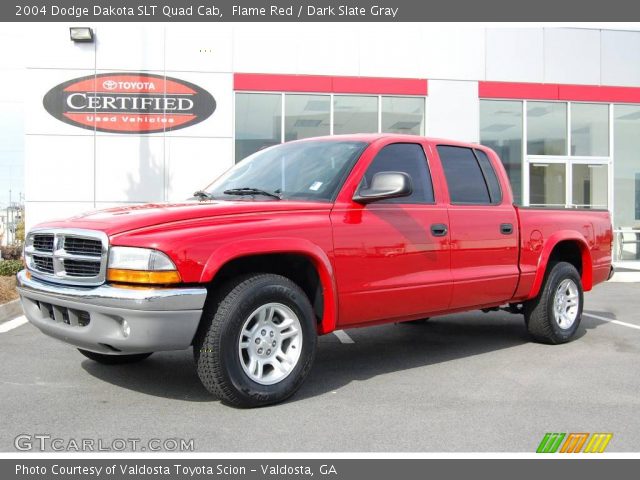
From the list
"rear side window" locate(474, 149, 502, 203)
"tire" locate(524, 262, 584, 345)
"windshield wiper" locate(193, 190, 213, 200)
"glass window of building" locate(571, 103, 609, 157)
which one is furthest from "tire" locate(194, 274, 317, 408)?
"glass window of building" locate(571, 103, 609, 157)

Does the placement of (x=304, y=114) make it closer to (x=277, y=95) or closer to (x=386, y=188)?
(x=277, y=95)

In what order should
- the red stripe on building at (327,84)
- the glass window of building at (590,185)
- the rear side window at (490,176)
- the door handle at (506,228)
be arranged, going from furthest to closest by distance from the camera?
the glass window of building at (590,185) → the red stripe on building at (327,84) → the rear side window at (490,176) → the door handle at (506,228)

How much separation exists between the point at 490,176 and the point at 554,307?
4.92ft

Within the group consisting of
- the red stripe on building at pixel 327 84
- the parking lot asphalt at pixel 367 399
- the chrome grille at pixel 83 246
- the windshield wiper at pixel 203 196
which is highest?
the red stripe on building at pixel 327 84

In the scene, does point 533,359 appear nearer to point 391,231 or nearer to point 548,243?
point 548,243

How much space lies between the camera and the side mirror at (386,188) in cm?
453

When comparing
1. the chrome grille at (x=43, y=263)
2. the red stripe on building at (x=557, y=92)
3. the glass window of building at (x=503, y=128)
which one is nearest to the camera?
the chrome grille at (x=43, y=263)

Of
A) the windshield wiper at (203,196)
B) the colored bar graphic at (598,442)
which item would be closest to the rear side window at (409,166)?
the windshield wiper at (203,196)

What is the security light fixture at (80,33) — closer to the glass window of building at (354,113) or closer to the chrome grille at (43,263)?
the glass window of building at (354,113)

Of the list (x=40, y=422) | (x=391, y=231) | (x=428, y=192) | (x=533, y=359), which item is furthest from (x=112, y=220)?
(x=533, y=359)

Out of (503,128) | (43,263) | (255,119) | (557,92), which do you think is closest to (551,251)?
(43,263)

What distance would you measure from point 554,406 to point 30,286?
12.0 feet

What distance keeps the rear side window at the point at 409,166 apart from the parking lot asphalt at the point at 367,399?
1.44 metres

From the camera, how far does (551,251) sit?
A: 639 cm
